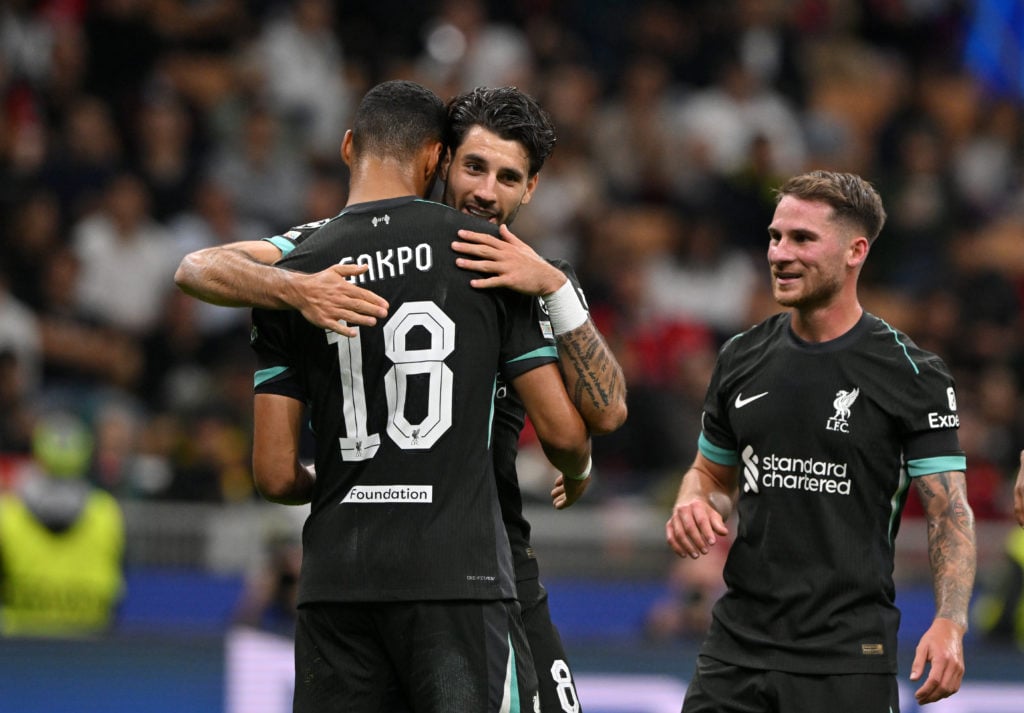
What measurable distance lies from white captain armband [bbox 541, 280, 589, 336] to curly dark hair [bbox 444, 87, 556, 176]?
0.54 metres

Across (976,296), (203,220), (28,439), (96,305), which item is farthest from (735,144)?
(28,439)

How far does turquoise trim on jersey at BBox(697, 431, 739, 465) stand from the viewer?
5621mm

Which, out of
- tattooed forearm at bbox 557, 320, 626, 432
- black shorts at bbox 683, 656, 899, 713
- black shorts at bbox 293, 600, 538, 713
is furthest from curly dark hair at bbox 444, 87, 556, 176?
black shorts at bbox 683, 656, 899, 713

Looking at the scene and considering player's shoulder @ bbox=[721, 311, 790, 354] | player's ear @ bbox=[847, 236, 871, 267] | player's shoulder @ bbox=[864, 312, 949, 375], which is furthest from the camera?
player's shoulder @ bbox=[721, 311, 790, 354]

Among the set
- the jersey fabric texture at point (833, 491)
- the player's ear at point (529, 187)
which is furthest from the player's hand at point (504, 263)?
the jersey fabric texture at point (833, 491)

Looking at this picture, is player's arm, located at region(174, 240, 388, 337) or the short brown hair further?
the short brown hair

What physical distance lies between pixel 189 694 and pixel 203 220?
4.91 metres

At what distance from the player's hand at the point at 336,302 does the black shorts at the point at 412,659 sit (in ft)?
2.49

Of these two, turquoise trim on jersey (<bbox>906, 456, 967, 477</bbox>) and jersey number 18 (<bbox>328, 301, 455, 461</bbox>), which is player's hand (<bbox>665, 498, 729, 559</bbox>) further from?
jersey number 18 (<bbox>328, 301, 455, 461</bbox>)

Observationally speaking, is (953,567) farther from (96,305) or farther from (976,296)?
(976,296)

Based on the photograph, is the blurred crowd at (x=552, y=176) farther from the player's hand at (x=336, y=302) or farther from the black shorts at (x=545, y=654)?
the player's hand at (x=336, y=302)

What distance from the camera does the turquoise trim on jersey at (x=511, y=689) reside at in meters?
4.47

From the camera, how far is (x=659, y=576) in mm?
10594

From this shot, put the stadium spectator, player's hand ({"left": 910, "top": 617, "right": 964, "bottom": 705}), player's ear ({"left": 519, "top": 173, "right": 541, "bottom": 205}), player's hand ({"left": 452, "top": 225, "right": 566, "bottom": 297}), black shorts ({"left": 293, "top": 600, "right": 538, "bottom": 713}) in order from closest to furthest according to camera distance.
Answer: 1. black shorts ({"left": 293, "top": 600, "right": 538, "bottom": 713})
2. player's hand ({"left": 452, "top": 225, "right": 566, "bottom": 297})
3. player's hand ({"left": 910, "top": 617, "right": 964, "bottom": 705})
4. player's ear ({"left": 519, "top": 173, "right": 541, "bottom": 205})
5. the stadium spectator
